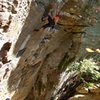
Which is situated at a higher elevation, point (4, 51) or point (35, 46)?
point (4, 51)

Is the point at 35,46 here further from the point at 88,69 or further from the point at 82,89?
the point at 88,69

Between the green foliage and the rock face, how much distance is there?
4.29 ft

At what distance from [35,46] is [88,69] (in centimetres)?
477

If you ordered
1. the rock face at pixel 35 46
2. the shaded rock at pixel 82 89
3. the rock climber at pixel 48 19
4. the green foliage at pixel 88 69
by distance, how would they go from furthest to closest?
the green foliage at pixel 88 69, the shaded rock at pixel 82 89, the rock climber at pixel 48 19, the rock face at pixel 35 46

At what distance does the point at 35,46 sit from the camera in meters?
6.11

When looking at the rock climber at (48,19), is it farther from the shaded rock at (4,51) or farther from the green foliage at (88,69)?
the green foliage at (88,69)

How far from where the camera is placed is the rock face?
453 centimetres

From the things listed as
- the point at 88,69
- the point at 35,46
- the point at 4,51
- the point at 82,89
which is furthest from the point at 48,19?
the point at 88,69

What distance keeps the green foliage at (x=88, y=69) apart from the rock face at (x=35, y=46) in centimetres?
131

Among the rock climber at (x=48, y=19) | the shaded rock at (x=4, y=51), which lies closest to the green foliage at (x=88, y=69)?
the rock climber at (x=48, y=19)

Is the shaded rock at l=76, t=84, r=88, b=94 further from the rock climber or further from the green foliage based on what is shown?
the rock climber

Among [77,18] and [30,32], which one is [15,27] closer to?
[30,32]

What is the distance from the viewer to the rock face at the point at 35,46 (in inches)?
178

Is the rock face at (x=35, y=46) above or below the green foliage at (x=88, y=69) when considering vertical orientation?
above
